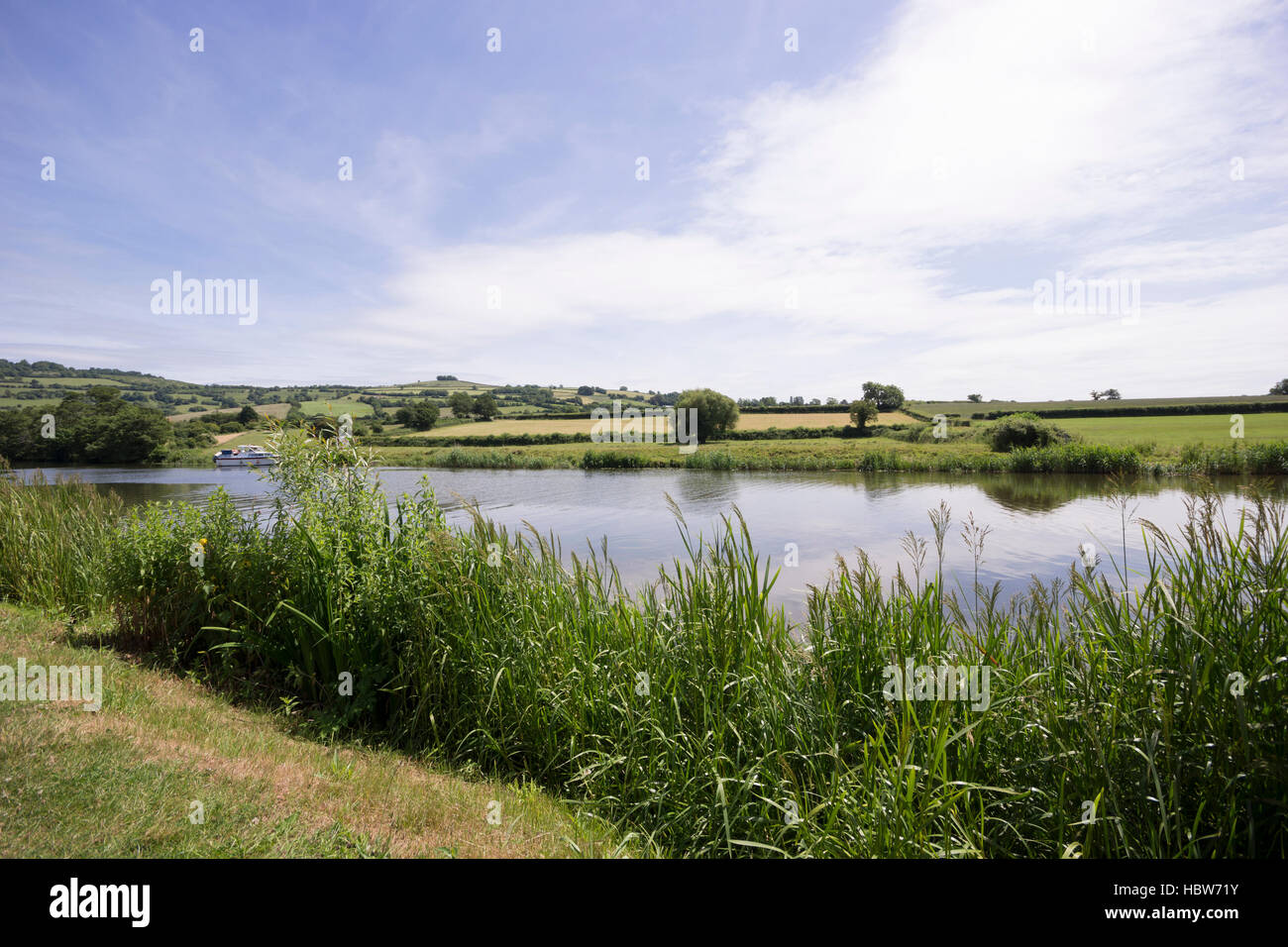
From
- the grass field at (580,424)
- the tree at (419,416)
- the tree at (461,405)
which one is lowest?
the grass field at (580,424)

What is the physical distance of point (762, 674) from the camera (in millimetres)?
4035

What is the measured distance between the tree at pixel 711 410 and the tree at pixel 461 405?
3149 centimetres

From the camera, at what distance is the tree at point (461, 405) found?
274ft

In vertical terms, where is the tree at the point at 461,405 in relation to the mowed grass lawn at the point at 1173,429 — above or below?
above

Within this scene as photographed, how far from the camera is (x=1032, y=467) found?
41969mm

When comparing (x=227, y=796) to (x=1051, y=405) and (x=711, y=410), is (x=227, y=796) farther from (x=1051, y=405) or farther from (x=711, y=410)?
(x=1051, y=405)

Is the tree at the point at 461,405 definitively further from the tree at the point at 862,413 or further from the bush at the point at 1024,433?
the bush at the point at 1024,433

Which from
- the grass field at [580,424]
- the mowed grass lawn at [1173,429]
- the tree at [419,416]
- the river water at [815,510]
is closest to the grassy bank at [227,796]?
the river water at [815,510]

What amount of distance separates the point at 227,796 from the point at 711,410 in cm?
6988

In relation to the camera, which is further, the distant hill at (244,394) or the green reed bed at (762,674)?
the distant hill at (244,394)

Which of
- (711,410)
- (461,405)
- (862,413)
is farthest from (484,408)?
(862,413)
